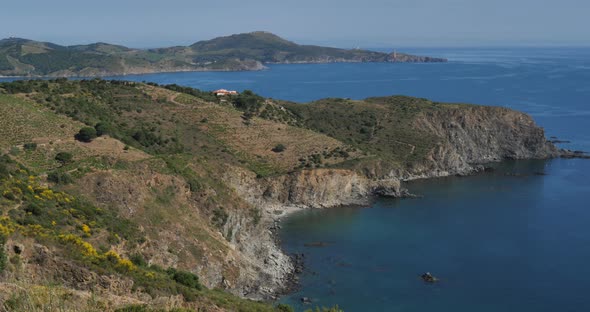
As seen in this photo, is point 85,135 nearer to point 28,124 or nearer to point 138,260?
point 28,124

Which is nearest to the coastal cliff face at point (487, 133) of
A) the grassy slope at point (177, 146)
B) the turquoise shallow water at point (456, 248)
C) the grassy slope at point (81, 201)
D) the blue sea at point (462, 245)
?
the grassy slope at point (177, 146)

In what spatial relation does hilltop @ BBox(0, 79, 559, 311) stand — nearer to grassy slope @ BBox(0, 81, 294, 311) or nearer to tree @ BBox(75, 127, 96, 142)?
grassy slope @ BBox(0, 81, 294, 311)

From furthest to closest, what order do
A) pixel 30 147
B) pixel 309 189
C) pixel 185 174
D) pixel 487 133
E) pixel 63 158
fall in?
pixel 487 133, pixel 309 189, pixel 185 174, pixel 30 147, pixel 63 158

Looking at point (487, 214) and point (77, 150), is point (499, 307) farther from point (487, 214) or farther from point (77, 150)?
point (77, 150)

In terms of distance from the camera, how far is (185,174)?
178ft

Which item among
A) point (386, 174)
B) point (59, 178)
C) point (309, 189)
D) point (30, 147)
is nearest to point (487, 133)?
point (386, 174)

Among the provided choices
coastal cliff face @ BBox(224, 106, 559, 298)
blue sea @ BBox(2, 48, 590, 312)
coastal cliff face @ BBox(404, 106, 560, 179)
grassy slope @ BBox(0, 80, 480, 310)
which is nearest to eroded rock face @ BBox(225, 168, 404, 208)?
coastal cliff face @ BBox(224, 106, 559, 298)

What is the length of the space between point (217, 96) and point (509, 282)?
63.5m

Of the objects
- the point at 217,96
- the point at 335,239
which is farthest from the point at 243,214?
the point at 217,96

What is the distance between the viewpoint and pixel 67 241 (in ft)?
103

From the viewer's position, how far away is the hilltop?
29.3 meters

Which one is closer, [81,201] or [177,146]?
[81,201]

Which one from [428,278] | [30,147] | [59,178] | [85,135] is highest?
[85,135]

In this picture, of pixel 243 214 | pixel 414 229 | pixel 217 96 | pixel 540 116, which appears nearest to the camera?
pixel 243 214
